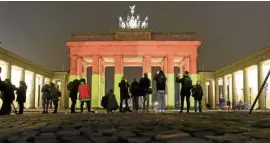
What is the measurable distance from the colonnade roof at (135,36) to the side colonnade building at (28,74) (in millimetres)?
7159

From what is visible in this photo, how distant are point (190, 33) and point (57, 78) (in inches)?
887

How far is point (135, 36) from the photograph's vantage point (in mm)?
48781

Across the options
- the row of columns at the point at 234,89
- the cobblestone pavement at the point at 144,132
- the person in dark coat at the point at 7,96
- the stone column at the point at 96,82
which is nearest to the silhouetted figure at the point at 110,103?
the person in dark coat at the point at 7,96

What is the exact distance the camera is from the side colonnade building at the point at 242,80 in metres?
35.2

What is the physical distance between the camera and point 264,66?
118 ft

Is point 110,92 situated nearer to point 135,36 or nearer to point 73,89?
point 73,89

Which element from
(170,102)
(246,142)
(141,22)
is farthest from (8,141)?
(141,22)

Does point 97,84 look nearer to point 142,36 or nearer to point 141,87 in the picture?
point 142,36

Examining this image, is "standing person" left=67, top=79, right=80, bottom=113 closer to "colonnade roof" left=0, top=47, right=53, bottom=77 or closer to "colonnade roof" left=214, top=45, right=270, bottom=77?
"colonnade roof" left=0, top=47, right=53, bottom=77

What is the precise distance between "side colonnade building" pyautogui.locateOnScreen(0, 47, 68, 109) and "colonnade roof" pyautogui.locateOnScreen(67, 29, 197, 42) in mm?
7159

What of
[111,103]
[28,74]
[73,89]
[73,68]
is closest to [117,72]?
[73,68]

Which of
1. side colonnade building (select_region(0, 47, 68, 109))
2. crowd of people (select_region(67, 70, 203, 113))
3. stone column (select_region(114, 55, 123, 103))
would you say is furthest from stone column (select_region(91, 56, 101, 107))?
crowd of people (select_region(67, 70, 203, 113))

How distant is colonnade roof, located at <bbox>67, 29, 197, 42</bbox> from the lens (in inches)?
1912

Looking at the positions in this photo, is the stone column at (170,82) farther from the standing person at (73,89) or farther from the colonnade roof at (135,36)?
the standing person at (73,89)
